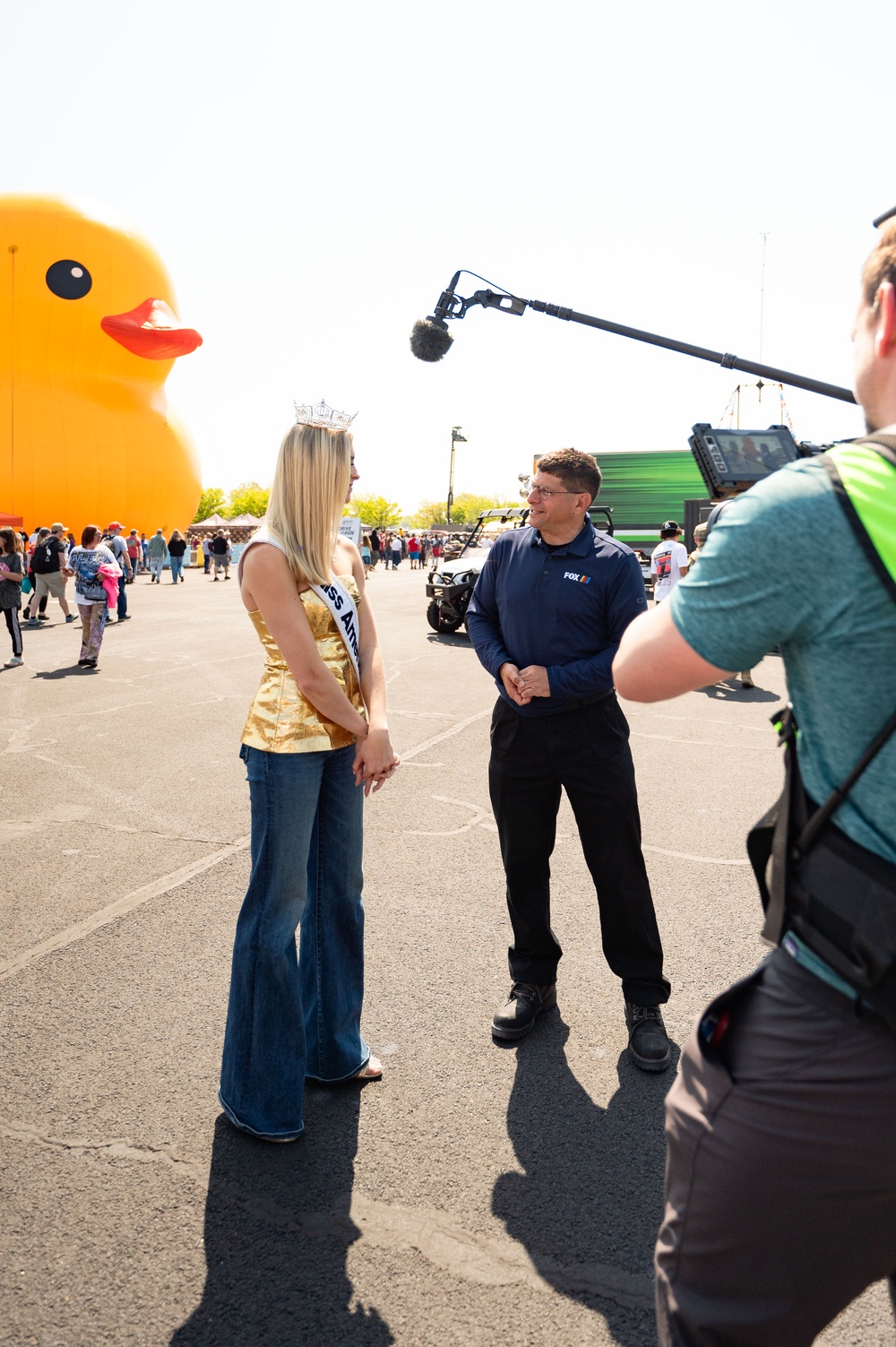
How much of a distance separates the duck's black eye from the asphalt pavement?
19889 mm

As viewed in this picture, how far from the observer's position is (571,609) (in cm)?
325

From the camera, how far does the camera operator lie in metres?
1.13

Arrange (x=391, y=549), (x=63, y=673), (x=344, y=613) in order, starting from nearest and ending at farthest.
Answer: (x=344, y=613) → (x=63, y=673) → (x=391, y=549)

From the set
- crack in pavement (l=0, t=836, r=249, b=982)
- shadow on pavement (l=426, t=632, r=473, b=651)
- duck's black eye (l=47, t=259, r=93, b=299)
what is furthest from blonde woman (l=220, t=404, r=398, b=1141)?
duck's black eye (l=47, t=259, r=93, b=299)

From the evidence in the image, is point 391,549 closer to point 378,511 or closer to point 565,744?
point 565,744

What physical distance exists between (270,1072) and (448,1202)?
1.99 feet

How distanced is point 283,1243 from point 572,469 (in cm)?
250

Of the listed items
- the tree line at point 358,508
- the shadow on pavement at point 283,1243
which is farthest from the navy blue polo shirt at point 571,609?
Result: the tree line at point 358,508

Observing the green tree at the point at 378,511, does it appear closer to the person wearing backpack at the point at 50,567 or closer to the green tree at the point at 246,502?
the green tree at the point at 246,502

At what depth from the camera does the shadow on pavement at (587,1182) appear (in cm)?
216

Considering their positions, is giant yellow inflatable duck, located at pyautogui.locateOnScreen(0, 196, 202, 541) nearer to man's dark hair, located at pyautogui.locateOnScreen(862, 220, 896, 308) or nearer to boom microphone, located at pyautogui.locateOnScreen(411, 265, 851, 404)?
boom microphone, located at pyautogui.locateOnScreen(411, 265, 851, 404)

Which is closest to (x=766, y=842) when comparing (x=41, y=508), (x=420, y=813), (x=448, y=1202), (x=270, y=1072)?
(x=448, y=1202)

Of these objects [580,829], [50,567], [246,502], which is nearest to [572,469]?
[580,829]

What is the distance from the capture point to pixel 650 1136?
2680 mm
